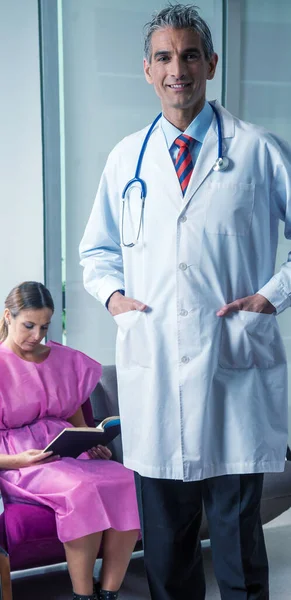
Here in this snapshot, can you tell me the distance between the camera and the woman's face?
2.52 metres

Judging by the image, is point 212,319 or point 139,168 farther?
point 139,168

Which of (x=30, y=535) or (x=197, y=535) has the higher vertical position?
(x=197, y=535)

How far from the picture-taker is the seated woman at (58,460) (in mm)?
2246

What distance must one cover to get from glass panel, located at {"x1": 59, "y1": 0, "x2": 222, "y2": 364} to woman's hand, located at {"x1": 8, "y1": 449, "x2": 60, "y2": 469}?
38.1 inches

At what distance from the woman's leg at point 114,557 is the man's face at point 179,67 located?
1275mm

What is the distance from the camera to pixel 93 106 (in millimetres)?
3260

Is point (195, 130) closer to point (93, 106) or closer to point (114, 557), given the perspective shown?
point (114, 557)

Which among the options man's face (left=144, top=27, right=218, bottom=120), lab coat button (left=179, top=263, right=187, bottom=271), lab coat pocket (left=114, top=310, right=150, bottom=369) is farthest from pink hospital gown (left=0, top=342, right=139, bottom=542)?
man's face (left=144, top=27, right=218, bottom=120)

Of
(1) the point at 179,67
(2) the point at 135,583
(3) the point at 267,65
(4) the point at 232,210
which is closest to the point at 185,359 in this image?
(4) the point at 232,210

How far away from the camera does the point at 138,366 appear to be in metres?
1.70

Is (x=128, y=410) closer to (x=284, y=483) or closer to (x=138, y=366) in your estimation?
(x=138, y=366)

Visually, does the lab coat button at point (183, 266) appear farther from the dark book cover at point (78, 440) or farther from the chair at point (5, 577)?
the chair at point (5, 577)

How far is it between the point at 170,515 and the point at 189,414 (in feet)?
0.74

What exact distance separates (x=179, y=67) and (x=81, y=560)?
1.39m
